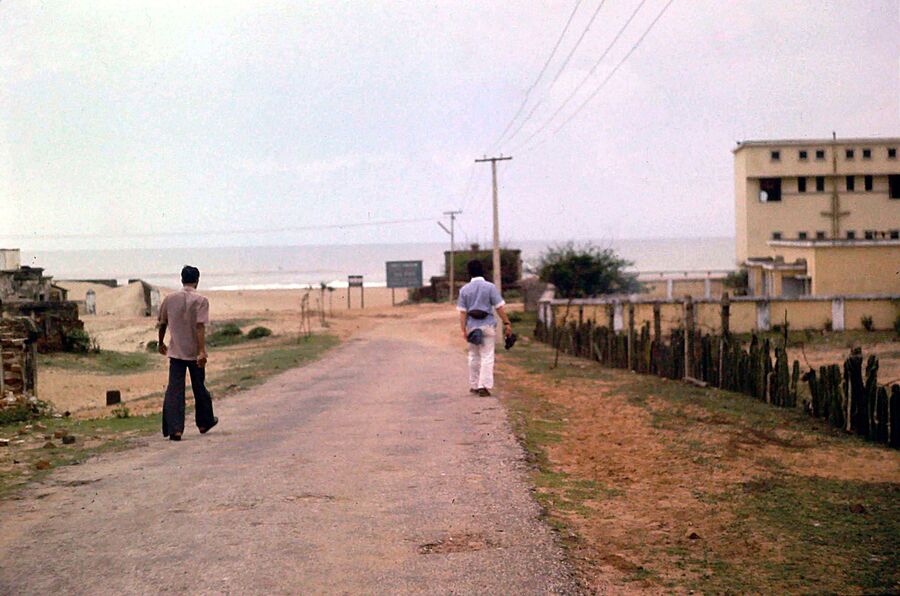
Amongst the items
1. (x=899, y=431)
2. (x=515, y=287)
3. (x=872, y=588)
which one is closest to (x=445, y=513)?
(x=872, y=588)

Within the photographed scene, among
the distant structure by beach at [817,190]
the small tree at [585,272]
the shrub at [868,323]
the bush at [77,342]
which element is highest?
the distant structure by beach at [817,190]

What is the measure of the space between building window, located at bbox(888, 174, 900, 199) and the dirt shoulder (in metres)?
55.4

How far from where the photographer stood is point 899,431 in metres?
10.3

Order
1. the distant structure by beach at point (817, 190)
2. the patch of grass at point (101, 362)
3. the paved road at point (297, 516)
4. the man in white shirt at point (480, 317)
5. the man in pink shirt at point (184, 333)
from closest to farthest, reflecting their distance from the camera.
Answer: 1. the paved road at point (297, 516)
2. the man in pink shirt at point (184, 333)
3. the man in white shirt at point (480, 317)
4. the patch of grass at point (101, 362)
5. the distant structure by beach at point (817, 190)

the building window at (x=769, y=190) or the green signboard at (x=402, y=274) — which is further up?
the building window at (x=769, y=190)

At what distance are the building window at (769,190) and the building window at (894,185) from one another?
22.8 feet

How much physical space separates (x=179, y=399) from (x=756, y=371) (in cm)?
840

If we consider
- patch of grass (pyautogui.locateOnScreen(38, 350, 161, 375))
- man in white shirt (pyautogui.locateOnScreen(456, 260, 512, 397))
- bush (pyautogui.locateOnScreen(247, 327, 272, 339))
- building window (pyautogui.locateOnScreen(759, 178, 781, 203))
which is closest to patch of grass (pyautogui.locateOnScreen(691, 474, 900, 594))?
man in white shirt (pyautogui.locateOnScreen(456, 260, 512, 397))

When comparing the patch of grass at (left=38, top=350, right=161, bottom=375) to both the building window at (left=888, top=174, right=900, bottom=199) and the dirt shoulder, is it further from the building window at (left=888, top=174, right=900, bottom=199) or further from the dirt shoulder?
the building window at (left=888, top=174, right=900, bottom=199)

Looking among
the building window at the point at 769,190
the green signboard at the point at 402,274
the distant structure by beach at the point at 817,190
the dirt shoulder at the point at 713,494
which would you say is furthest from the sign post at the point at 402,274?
the dirt shoulder at the point at 713,494

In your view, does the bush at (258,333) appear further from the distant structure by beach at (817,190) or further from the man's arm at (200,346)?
the distant structure by beach at (817,190)

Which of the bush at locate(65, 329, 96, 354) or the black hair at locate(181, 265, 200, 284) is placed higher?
the black hair at locate(181, 265, 200, 284)

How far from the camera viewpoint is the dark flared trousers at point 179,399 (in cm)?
1048

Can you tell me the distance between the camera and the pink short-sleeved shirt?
10.6 m
